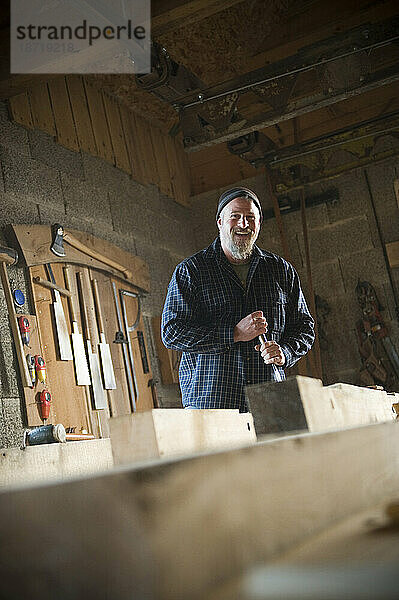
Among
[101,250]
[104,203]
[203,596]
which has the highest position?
[104,203]

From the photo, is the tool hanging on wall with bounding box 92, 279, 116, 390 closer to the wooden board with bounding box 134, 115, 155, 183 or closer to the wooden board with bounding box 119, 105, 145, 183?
the wooden board with bounding box 119, 105, 145, 183

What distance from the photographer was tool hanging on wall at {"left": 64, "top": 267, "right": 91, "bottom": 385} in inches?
161

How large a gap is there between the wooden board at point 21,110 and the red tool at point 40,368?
1645mm

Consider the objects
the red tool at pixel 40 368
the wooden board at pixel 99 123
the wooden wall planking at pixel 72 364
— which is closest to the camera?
the red tool at pixel 40 368

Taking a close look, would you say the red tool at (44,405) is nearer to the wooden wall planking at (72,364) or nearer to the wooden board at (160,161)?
the wooden wall planking at (72,364)

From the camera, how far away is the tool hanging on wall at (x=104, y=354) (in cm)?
438

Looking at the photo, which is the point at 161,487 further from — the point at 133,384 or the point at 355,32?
the point at 133,384

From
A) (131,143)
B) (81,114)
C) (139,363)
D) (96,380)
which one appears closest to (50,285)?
Answer: (96,380)

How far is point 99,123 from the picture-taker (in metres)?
5.14

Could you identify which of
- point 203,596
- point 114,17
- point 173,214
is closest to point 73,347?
point 114,17

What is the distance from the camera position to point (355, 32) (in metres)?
3.37

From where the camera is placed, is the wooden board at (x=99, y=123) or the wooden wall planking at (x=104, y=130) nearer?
the wooden wall planking at (x=104, y=130)

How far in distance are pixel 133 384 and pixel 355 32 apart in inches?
112

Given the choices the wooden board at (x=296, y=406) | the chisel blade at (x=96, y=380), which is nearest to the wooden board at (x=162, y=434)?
the wooden board at (x=296, y=406)
